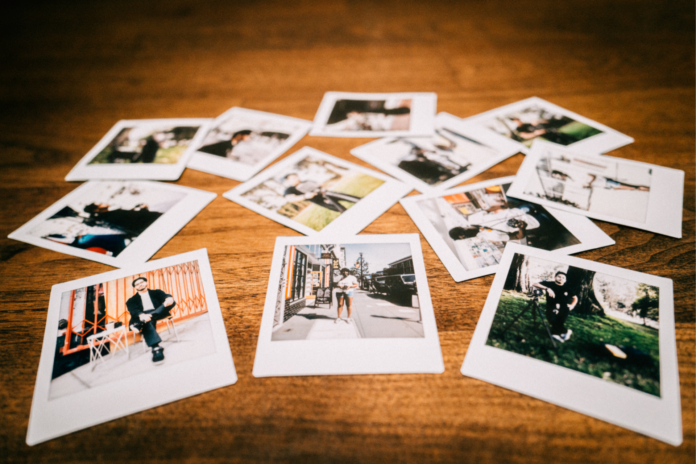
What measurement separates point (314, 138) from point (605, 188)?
2.31 feet

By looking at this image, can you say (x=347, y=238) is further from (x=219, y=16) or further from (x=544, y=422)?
(x=219, y=16)

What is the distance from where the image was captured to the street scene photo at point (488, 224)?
703 millimetres

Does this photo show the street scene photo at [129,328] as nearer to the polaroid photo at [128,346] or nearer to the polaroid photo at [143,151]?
the polaroid photo at [128,346]

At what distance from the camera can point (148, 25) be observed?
5.04ft

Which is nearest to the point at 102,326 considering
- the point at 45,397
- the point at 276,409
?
the point at 45,397

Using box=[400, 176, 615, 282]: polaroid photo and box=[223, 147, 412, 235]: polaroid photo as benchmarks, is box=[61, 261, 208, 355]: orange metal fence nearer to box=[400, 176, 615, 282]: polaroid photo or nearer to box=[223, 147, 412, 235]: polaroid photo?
box=[223, 147, 412, 235]: polaroid photo

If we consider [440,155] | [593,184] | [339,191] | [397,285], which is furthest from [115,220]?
[593,184]

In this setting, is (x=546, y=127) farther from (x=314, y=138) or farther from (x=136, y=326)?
(x=136, y=326)

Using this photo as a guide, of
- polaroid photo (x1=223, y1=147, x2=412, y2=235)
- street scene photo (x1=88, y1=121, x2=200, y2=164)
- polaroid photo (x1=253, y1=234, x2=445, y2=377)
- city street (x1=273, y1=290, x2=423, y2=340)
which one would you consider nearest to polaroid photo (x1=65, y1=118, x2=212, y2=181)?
street scene photo (x1=88, y1=121, x2=200, y2=164)

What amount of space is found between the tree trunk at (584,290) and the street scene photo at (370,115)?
0.57m

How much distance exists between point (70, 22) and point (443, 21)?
1583 mm

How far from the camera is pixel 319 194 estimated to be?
842mm

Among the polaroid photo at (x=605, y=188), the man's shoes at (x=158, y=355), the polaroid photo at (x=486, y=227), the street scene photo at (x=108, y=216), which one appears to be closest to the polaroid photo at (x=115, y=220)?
the street scene photo at (x=108, y=216)

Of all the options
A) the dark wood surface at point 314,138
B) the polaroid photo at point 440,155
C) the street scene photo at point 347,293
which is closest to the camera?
the dark wood surface at point 314,138
